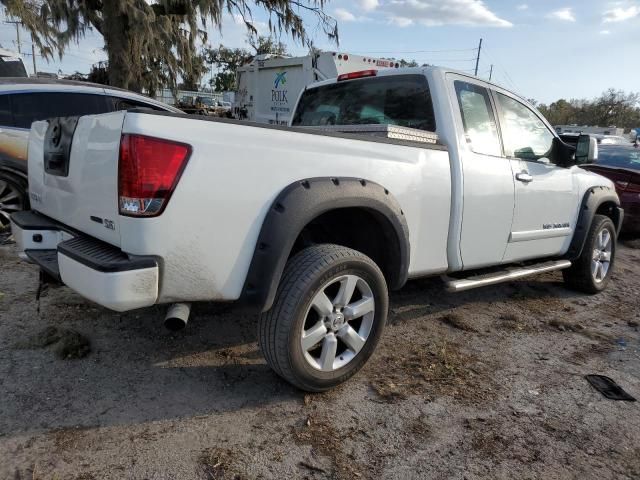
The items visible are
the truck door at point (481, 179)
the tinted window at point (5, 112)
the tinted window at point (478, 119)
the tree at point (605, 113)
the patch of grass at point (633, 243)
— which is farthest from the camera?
the tree at point (605, 113)

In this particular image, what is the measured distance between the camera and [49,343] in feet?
10.2

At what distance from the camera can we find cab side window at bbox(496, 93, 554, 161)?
155 inches

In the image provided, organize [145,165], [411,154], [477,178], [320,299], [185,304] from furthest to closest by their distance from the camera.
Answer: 1. [477,178]
2. [411,154]
3. [320,299]
4. [185,304]
5. [145,165]

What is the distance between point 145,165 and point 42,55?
1573cm

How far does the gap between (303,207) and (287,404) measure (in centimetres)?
110

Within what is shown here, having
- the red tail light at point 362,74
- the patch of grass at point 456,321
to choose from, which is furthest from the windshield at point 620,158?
the red tail light at point 362,74

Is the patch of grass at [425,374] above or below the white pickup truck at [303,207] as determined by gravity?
below

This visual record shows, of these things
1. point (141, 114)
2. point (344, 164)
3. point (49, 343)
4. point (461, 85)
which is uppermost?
point (461, 85)

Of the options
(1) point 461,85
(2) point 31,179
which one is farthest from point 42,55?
(1) point 461,85

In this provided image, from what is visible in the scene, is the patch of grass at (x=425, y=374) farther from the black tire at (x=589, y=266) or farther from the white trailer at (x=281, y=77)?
the white trailer at (x=281, y=77)

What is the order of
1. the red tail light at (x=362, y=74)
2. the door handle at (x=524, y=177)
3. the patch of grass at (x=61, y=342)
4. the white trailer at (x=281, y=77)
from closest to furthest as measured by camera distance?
the patch of grass at (x=61, y=342) < the door handle at (x=524, y=177) < the red tail light at (x=362, y=74) < the white trailer at (x=281, y=77)

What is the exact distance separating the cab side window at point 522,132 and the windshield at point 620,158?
431 centimetres

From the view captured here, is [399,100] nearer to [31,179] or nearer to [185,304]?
[185,304]

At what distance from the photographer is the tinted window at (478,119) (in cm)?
354
